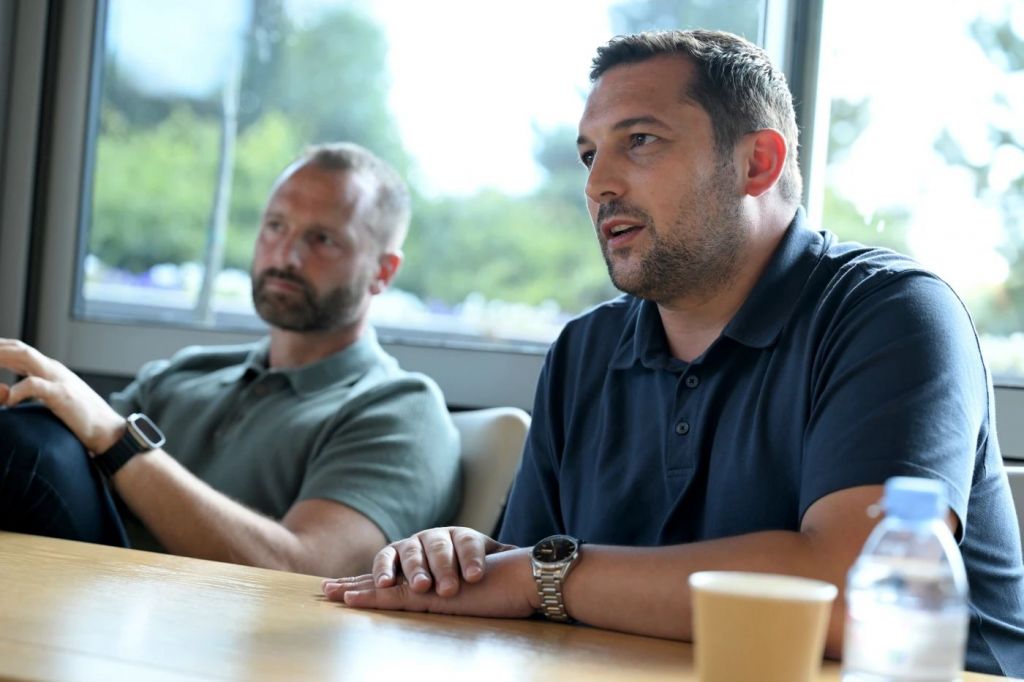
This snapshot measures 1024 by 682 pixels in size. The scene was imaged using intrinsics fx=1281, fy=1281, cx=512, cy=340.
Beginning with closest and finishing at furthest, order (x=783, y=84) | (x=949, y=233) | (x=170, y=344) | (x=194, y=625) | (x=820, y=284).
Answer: (x=194, y=625)
(x=820, y=284)
(x=783, y=84)
(x=949, y=233)
(x=170, y=344)

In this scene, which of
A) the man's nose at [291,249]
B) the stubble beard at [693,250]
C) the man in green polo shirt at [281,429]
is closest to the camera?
the stubble beard at [693,250]

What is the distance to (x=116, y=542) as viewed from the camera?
6.40 ft

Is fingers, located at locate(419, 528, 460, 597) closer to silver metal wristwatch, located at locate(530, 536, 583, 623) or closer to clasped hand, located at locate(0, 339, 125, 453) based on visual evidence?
silver metal wristwatch, located at locate(530, 536, 583, 623)

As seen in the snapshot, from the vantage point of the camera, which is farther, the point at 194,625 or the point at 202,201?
the point at 202,201

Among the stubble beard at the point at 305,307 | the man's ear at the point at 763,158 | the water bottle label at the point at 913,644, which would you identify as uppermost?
the man's ear at the point at 763,158

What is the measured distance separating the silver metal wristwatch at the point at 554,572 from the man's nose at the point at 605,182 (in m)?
0.56

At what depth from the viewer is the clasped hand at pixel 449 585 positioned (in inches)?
50.9

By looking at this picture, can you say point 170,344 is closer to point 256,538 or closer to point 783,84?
point 256,538

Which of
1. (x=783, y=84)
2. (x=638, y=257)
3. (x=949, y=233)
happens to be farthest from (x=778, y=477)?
(x=949, y=233)

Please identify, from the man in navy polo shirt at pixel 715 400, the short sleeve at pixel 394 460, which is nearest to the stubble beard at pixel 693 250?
the man in navy polo shirt at pixel 715 400

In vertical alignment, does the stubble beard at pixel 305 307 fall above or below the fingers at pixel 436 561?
above

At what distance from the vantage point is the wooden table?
971 millimetres

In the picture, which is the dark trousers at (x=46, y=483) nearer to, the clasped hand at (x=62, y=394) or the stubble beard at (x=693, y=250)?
the clasped hand at (x=62, y=394)

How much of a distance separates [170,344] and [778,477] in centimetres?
181
